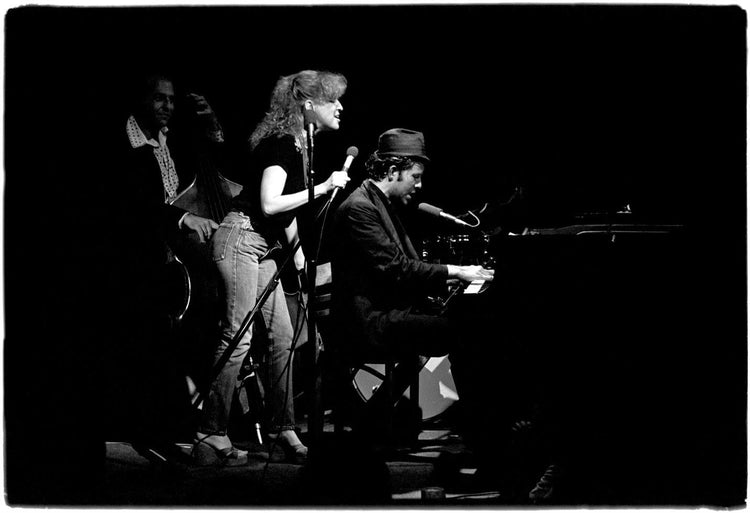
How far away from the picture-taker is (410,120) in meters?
4.04

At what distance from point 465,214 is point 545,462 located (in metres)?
1.23

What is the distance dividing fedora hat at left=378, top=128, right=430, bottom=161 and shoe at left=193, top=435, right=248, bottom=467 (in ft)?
5.19

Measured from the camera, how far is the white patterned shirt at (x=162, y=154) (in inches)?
155

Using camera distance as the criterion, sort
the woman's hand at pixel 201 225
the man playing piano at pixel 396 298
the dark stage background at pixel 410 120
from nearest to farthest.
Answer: the man playing piano at pixel 396 298 → the dark stage background at pixel 410 120 → the woman's hand at pixel 201 225

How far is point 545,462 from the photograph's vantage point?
3.57 m

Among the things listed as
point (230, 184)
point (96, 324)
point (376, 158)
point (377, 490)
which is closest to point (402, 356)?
point (377, 490)

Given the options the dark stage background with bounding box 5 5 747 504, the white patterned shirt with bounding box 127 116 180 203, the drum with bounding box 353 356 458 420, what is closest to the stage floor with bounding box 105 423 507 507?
the dark stage background with bounding box 5 5 747 504

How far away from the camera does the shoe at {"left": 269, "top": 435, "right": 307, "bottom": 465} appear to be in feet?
12.6

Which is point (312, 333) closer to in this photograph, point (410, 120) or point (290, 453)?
point (290, 453)

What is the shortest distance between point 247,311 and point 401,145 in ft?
3.53

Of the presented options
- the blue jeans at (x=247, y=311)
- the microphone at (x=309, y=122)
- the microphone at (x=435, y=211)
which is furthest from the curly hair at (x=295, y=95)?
the microphone at (x=435, y=211)

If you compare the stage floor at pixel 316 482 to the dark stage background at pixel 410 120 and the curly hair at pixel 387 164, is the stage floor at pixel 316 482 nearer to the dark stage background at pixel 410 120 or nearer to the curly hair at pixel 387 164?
the dark stage background at pixel 410 120

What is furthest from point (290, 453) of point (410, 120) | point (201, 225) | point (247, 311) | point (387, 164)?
point (410, 120)

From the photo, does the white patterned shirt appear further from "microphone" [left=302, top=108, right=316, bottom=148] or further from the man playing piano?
the man playing piano
